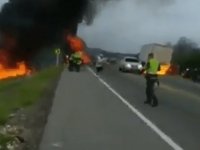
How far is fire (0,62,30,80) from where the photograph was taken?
177ft

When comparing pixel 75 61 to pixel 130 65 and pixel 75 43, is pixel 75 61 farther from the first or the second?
pixel 75 43

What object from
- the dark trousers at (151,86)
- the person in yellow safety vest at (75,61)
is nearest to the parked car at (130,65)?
the person in yellow safety vest at (75,61)

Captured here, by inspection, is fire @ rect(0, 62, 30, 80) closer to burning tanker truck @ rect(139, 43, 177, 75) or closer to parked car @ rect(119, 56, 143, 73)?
parked car @ rect(119, 56, 143, 73)

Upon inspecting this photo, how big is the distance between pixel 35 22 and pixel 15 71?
483 centimetres

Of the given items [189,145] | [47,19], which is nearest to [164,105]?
[189,145]

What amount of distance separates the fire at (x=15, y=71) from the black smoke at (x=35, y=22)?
3.58ft

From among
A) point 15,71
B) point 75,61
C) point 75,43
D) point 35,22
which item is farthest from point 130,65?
point 75,61

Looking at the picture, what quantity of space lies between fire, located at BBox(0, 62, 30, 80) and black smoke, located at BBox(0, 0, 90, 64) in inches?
43.0

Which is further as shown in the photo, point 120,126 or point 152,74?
point 152,74

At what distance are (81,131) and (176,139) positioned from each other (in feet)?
6.79

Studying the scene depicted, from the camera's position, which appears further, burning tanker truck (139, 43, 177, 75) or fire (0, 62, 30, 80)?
burning tanker truck (139, 43, 177, 75)

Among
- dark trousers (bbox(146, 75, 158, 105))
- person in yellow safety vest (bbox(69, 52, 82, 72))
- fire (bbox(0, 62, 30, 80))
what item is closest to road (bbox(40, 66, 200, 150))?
dark trousers (bbox(146, 75, 158, 105))

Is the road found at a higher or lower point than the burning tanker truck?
higher

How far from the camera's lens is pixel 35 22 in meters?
55.1
